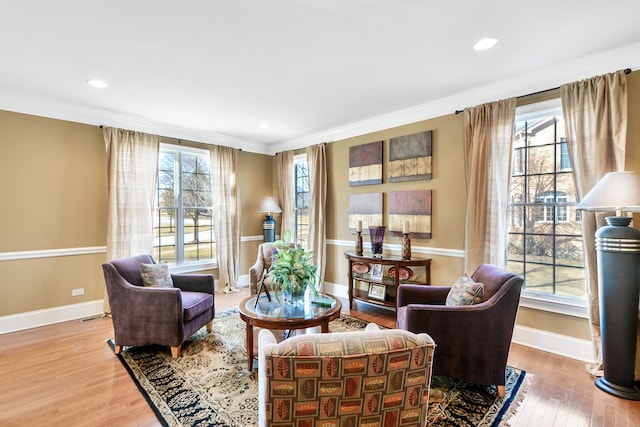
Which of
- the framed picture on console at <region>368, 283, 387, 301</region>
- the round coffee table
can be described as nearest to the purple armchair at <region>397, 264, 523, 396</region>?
the round coffee table

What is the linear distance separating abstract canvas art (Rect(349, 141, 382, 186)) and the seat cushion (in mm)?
2652

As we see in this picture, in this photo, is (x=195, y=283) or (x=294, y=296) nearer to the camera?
(x=294, y=296)

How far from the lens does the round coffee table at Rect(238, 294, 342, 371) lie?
2.35 metres

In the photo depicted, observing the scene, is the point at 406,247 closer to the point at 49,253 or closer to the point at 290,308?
the point at 290,308

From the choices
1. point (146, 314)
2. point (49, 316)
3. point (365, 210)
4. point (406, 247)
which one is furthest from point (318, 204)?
point (49, 316)

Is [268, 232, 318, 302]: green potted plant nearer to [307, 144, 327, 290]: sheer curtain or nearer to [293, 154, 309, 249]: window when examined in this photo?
[307, 144, 327, 290]: sheer curtain

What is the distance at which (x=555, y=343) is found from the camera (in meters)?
2.87

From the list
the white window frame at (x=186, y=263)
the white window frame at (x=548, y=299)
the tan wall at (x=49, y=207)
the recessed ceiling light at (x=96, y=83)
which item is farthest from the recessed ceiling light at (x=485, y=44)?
the tan wall at (x=49, y=207)

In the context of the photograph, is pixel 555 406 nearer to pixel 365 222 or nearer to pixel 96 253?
pixel 365 222

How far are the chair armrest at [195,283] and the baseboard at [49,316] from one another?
4.95ft

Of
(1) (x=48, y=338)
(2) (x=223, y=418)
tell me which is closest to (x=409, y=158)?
(2) (x=223, y=418)

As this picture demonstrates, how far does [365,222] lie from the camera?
4500mm

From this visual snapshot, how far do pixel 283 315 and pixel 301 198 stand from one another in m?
3.37

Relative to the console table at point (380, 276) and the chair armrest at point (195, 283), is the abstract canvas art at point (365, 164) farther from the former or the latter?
the chair armrest at point (195, 283)
